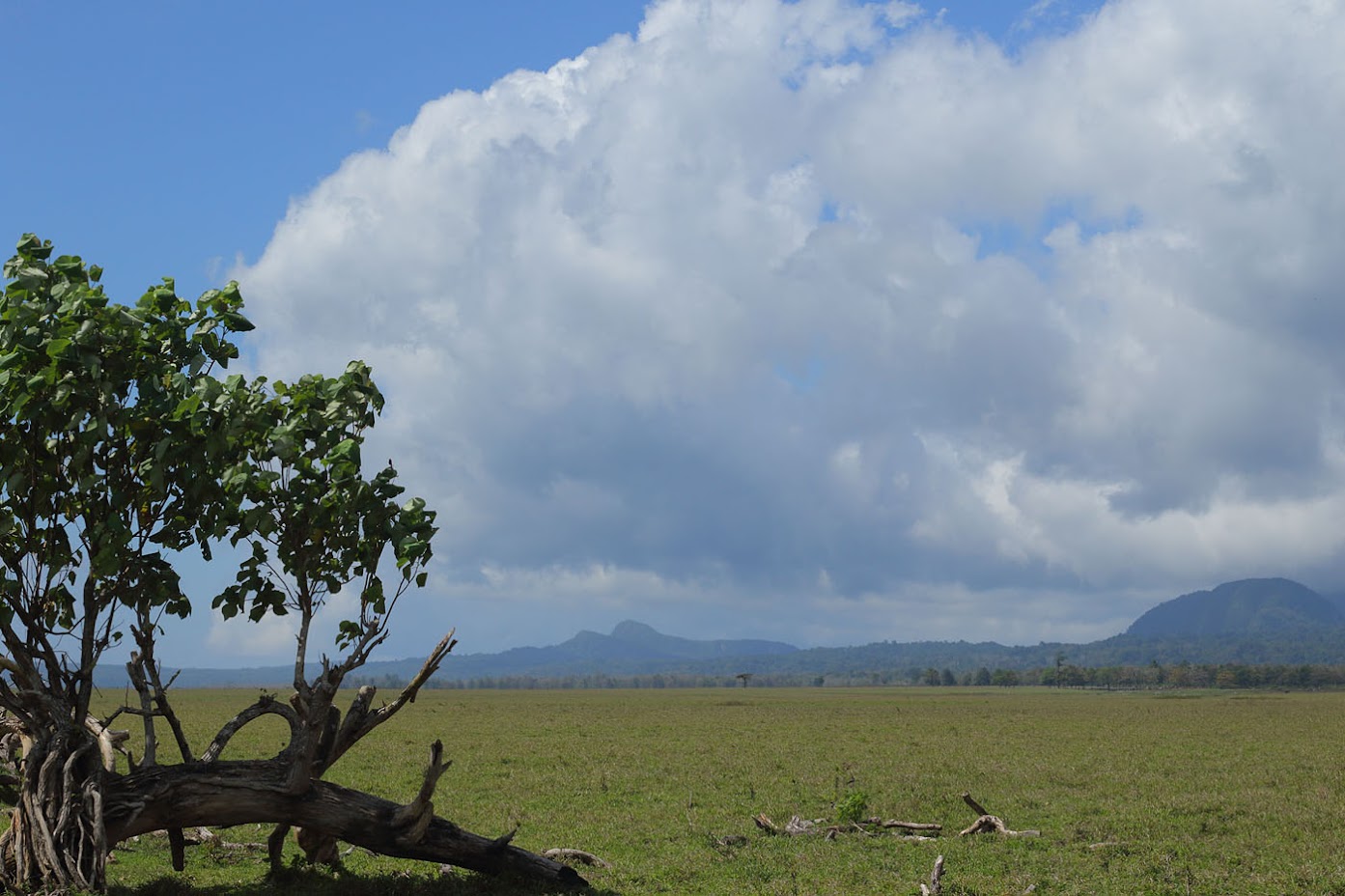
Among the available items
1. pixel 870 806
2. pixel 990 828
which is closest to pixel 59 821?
pixel 990 828

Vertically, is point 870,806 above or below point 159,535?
below

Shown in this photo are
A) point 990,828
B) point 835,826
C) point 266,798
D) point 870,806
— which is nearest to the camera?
point 266,798

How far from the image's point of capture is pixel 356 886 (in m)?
19.6

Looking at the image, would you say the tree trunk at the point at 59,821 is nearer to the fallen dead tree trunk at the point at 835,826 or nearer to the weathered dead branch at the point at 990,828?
the fallen dead tree trunk at the point at 835,826

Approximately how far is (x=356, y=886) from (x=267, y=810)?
2.34 m

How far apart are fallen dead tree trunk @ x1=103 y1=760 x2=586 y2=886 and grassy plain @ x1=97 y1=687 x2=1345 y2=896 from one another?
3.13ft

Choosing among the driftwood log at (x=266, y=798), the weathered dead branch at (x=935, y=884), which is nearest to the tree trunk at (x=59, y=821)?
the driftwood log at (x=266, y=798)

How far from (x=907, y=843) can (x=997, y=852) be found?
2162mm

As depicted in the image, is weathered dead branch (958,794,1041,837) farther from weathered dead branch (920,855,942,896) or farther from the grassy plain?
weathered dead branch (920,855,942,896)

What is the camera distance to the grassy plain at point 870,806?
21469mm

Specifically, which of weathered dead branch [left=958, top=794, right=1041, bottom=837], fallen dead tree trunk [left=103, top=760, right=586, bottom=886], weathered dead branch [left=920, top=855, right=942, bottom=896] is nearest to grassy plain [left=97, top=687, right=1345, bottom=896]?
weathered dead branch [left=920, top=855, right=942, bottom=896]

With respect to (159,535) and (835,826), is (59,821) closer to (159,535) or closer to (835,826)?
(159,535)

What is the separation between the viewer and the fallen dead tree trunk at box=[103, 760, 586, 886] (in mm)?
18039

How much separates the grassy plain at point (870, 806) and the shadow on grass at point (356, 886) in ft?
0.26
